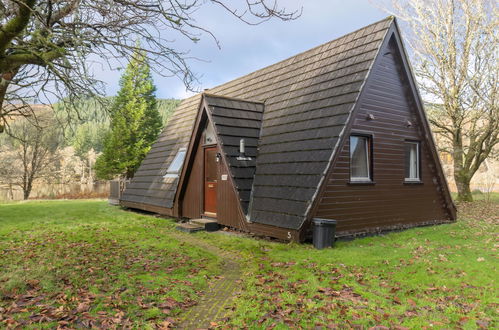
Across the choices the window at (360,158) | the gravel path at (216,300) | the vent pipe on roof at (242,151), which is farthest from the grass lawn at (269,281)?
the vent pipe on roof at (242,151)

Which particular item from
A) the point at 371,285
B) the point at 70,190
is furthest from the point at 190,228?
the point at 70,190

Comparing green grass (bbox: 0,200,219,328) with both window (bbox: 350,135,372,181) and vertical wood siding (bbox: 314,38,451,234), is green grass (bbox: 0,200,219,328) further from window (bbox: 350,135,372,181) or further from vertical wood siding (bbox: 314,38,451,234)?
window (bbox: 350,135,372,181)

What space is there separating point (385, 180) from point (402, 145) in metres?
1.45

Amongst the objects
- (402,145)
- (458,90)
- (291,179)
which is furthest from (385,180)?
(458,90)

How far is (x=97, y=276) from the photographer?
5586mm

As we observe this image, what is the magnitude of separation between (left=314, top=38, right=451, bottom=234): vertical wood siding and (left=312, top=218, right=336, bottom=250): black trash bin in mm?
577

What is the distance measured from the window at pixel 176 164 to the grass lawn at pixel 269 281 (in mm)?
4711

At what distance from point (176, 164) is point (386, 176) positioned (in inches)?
322

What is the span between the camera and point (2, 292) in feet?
15.6

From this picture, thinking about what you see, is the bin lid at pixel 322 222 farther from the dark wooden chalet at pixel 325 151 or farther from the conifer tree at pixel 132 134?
the conifer tree at pixel 132 134

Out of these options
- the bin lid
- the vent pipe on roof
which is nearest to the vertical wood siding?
the bin lid

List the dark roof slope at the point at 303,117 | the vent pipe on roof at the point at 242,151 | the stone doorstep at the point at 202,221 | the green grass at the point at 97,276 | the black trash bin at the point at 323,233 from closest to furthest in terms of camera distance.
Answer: the green grass at the point at 97,276, the black trash bin at the point at 323,233, the dark roof slope at the point at 303,117, the vent pipe on roof at the point at 242,151, the stone doorstep at the point at 202,221

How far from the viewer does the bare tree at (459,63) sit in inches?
643

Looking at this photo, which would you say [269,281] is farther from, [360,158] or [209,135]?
[209,135]
